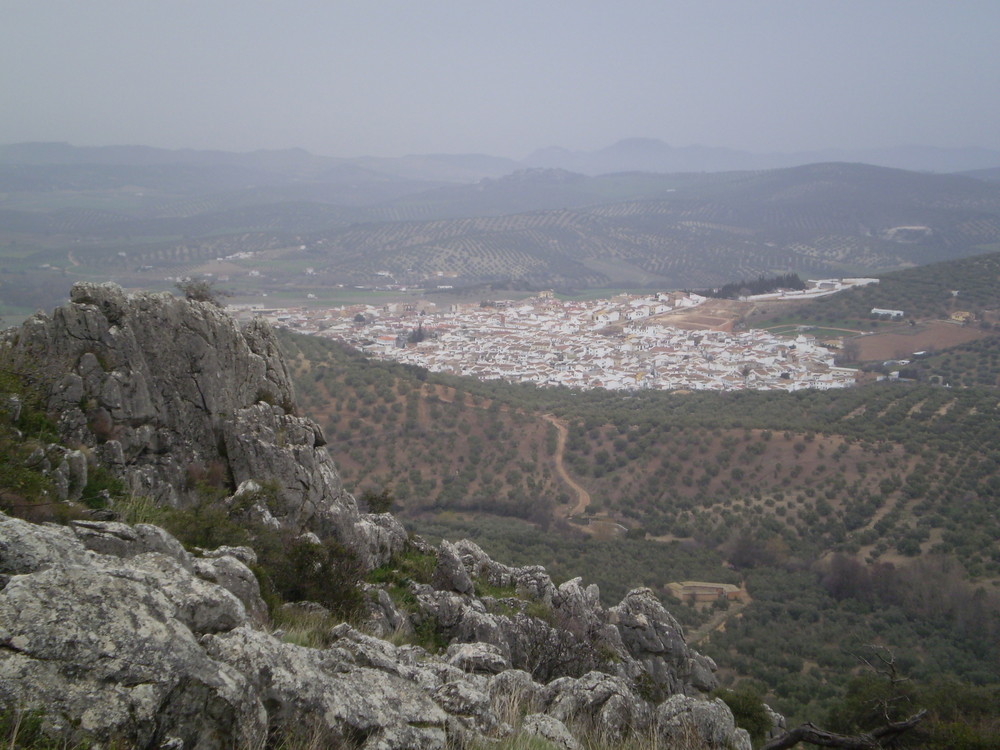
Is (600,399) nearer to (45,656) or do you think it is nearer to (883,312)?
(883,312)

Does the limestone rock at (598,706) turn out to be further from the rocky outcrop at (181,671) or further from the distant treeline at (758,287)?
the distant treeline at (758,287)

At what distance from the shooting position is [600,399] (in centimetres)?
4850

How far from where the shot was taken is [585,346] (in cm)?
6975

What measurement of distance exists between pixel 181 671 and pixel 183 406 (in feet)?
30.5

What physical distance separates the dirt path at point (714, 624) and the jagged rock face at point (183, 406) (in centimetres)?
1131

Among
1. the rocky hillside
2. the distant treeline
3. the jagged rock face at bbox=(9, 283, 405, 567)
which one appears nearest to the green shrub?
the rocky hillside

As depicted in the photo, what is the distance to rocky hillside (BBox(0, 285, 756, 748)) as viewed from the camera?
10.0ft

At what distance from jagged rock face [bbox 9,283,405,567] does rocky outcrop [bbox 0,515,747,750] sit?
5222 mm

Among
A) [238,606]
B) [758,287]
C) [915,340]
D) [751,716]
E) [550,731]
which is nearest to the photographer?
[238,606]

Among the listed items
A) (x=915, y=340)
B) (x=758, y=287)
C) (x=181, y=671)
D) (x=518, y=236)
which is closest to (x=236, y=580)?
(x=181, y=671)

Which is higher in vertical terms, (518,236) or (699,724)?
(518,236)

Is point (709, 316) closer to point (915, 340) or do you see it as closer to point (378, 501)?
point (915, 340)

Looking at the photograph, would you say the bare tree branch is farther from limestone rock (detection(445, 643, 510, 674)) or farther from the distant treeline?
the distant treeline

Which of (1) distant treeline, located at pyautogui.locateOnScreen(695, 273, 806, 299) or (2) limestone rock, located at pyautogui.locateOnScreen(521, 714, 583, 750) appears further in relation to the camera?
(1) distant treeline, located at pyautogui.locateOnScreen(695, 273, 806, 299)
